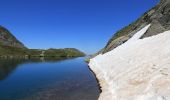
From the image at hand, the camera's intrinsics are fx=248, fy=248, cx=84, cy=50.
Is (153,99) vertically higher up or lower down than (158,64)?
lower down

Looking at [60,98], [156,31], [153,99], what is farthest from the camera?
[156,31]

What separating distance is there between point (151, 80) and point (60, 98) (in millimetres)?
10310

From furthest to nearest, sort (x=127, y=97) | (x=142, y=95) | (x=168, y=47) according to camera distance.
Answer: (x=168, y=47) < (x=127, y=97) < (x=142, y=95)

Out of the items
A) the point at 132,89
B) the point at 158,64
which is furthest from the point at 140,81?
the point at 158,64

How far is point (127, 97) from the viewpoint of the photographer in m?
19.5

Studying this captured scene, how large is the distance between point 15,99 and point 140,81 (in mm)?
13404

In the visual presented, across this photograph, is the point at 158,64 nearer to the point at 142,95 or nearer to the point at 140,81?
the point at 140,81

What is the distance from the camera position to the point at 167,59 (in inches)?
934

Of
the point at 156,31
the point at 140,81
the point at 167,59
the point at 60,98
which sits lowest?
the point at 60,98

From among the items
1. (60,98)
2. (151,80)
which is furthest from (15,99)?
(151,80)

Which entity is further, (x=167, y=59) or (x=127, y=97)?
(x=167, y=59)

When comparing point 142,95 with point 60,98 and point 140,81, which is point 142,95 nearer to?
point 140,81

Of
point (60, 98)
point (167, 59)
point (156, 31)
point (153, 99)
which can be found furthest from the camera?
point (156, 31)

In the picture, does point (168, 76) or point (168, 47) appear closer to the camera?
point (168, 76)
